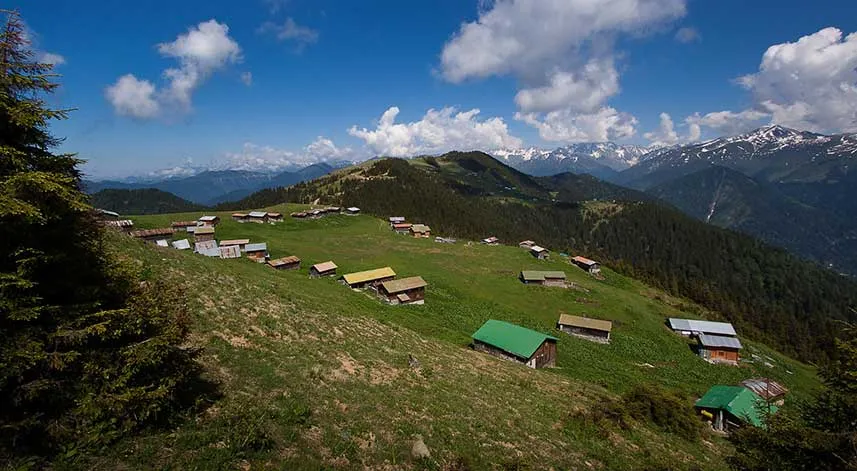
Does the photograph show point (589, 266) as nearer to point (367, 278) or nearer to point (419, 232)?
point (419, 232)

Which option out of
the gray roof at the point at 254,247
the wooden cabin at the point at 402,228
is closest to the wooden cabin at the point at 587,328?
the gray roof at the point at 254,247

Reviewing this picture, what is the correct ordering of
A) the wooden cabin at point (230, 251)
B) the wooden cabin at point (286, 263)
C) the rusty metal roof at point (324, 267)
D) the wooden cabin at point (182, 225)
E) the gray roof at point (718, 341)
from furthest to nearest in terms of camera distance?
the wooden cabin at point (182, 225), the wooden cabin at point (230, 251), the wooden cabin at point (286, 263), the rusty metal roof at point (324, 267), the gray roof at point (718, 341)

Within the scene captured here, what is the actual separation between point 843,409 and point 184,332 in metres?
23.0

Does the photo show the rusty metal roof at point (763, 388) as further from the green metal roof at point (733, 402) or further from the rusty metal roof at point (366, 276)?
the rusty metal roof at point (366, 276)

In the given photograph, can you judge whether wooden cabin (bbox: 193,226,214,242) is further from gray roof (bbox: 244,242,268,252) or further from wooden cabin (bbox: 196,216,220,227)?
gray roof (bbox: 244,242,268,252)

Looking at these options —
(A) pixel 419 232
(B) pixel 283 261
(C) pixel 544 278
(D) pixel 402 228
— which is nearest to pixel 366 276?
(B) pixel 283 261

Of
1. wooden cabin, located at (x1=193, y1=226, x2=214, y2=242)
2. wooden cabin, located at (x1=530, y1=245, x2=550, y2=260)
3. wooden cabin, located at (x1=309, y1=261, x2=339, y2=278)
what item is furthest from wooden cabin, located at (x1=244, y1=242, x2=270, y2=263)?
wooden cabin, located at (x1=530, y1=245, x2=550, y2=260)

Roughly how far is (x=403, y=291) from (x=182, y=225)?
68.5 metres

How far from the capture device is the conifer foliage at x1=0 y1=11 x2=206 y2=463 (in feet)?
28.9

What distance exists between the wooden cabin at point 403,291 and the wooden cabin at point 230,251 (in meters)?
30.8

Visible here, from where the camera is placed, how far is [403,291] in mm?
63094

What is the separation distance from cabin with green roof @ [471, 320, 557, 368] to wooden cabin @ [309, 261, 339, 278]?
114 ft

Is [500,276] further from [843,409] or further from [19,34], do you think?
[19,34]

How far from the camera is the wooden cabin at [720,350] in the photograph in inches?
2495
